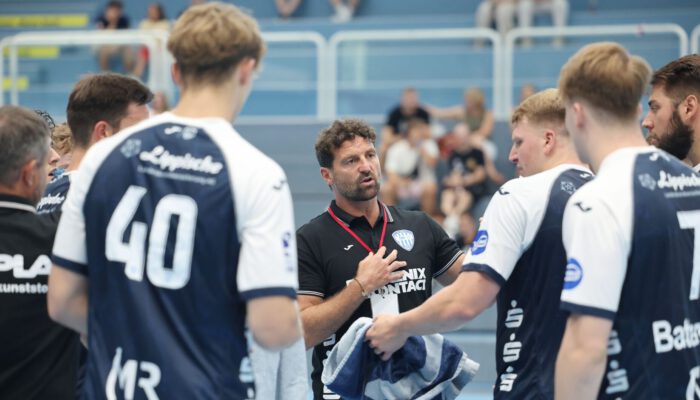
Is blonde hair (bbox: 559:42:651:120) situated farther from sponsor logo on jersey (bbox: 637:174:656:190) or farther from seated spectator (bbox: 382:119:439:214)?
seated spectator (bbox: 382:119:439:214)

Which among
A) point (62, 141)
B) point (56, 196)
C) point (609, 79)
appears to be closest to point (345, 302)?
point (56, 196)

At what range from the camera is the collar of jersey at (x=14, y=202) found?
3.19 m

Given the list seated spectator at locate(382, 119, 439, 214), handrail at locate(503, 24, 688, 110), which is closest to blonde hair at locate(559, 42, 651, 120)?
seated spectator at locate(382, 119, 439, 214)

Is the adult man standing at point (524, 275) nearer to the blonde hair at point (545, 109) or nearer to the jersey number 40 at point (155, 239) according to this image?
the blonde hair at point (545, 109)

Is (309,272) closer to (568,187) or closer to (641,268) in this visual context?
(568,187)

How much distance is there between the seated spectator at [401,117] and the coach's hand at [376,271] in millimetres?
7645

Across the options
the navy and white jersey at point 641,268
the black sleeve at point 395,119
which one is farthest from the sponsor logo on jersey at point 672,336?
the black sleeve at point 395,119

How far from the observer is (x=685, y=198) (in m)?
3.10

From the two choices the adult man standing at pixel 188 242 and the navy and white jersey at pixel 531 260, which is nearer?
the adult man standing at pixel 188 242

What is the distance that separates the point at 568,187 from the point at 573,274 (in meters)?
0.57

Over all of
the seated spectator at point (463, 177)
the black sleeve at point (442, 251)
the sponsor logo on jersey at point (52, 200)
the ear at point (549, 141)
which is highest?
the ear at point (549, 141)

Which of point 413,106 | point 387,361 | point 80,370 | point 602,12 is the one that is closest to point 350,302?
point 387,361

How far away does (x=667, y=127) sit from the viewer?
13.6 ft

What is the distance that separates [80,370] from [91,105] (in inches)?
40.4
